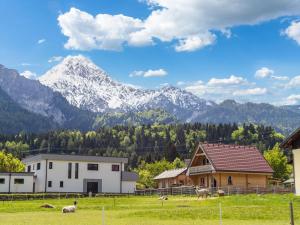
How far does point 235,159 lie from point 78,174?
2927cm

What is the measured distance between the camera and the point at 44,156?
3332 inches

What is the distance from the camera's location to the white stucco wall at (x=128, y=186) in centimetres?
9244

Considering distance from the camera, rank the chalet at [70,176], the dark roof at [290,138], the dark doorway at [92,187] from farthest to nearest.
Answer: the dark doorway at [92,187] → the chalet at [70,176] → the dark roof at [290,138]

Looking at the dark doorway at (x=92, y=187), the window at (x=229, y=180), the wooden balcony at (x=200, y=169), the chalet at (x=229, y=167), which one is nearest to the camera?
the chalet at (x=229, y=167)

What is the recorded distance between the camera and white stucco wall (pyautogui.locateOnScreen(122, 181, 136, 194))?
303 ft

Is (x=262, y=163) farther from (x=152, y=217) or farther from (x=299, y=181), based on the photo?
(x=152, y=217)

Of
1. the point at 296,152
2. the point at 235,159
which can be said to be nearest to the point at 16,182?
the point at 235,159

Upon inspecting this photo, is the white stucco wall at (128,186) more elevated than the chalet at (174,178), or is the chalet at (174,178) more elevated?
the chalet at (174,178)

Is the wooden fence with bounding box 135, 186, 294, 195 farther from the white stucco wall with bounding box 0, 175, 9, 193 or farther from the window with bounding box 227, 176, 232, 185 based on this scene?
the white stucco wall with bounding box 0, 175, 9, 193

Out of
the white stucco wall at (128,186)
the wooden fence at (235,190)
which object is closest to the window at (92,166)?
the white stucco wall at (128,186)

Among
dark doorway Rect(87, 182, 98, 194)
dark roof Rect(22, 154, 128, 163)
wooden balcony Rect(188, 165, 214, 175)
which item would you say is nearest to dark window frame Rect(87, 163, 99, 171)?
dark roof Rect(22, 154, 128, 163)

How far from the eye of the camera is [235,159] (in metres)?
76.4

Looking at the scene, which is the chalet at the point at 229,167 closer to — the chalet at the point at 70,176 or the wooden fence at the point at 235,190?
the wooden fence at the point at 235,190

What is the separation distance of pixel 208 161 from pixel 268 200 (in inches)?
1307
